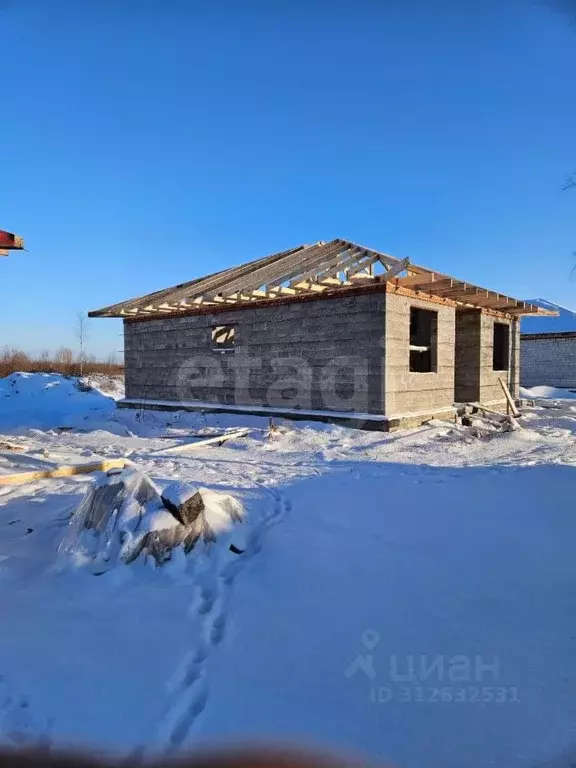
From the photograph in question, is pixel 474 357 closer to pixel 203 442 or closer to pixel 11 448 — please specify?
pixel 203 442

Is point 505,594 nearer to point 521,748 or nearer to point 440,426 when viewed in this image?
point 521,748

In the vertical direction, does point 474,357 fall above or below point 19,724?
above

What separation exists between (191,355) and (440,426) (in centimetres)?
688

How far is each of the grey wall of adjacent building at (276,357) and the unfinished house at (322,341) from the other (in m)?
0.03

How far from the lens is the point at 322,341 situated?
11.2 metres

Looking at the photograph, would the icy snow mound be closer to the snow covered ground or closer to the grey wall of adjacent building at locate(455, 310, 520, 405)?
the snow covered ground

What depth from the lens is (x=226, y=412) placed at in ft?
42.3

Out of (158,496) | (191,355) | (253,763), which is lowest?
(253,763)

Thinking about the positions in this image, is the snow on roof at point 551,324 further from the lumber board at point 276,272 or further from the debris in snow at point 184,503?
the debris in snow at point 184,503

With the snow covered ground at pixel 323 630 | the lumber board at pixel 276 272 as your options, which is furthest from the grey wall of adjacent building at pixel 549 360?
the snow covered ground at pixel 323 630

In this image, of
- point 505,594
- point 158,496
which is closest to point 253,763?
point 505,594

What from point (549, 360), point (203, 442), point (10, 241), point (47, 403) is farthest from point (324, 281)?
point (549, 360)

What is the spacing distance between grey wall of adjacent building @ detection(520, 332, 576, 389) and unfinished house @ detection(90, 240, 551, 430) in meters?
9.41

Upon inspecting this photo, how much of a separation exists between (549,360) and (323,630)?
24474 millimetres
